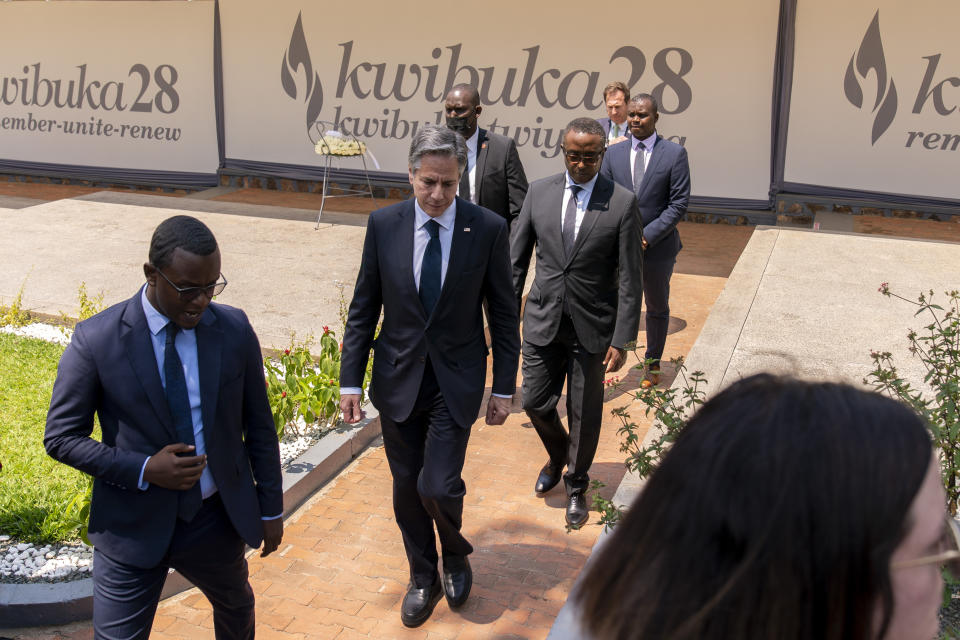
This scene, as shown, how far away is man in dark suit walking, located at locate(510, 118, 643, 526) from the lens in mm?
4859

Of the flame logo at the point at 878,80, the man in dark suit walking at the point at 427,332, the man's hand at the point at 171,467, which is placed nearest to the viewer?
the man's hand at the point at 171,467

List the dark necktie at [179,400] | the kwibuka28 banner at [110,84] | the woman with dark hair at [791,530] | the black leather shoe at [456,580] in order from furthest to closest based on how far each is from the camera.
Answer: the kwibuka28 banner at [110,84], the black leather shoe at [456,580], the dark necktie at [179,400], the woman with dark hair at [791,530]

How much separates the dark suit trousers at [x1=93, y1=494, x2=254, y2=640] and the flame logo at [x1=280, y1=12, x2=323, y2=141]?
40.8 feet

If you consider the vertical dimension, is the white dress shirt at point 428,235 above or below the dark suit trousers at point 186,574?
above

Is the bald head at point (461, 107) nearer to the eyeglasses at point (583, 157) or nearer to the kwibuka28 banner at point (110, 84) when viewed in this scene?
the eyeglasses at point (583, 157)

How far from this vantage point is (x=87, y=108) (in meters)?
16.7

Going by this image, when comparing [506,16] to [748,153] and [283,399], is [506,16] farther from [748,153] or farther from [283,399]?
[283,399]

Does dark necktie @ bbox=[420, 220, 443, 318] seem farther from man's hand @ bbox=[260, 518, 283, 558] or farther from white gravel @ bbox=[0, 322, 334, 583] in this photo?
white gravel @ bbox=[0, 322, 334, 583]

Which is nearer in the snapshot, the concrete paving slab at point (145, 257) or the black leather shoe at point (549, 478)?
the black leather shoe at point (549, 478)

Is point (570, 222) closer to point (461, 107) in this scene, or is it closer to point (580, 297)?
point (580, 297)

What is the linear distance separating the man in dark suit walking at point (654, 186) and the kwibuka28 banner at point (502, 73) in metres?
5.82

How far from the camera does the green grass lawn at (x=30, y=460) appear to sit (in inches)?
185

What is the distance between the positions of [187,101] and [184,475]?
14.2 meters

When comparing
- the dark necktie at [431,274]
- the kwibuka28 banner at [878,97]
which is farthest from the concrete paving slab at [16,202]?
the dark necktie at [431,274]
